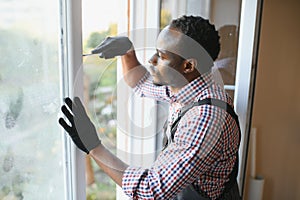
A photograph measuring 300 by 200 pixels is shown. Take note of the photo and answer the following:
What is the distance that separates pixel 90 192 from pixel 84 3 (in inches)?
24.3

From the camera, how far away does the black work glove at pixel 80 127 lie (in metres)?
0.81

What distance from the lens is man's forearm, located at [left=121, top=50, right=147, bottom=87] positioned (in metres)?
1.13

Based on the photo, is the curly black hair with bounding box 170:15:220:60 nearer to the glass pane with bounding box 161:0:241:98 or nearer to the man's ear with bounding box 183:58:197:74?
the man's ear with bounding box 183:58:197:74

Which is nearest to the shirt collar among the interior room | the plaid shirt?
the plaid shirt

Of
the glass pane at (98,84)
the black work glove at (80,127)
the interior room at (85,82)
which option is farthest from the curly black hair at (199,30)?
the black work glove at (80,127)

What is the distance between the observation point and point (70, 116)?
81cm

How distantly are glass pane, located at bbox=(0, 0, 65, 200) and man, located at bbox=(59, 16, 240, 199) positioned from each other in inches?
3.8

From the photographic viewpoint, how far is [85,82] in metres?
0.92

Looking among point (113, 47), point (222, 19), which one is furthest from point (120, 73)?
point (222, 19)

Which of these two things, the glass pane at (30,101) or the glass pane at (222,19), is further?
the glass pane at (222,19)

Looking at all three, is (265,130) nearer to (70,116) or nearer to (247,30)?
(247,30)

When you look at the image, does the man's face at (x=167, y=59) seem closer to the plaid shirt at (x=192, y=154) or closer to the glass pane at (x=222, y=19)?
the plaid shirt at (x=192, y=154)

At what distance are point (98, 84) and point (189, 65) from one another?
0.27 m

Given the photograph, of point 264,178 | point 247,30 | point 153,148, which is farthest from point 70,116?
point 264,178
